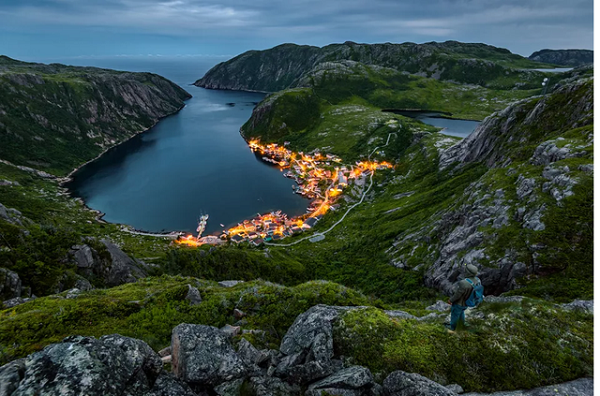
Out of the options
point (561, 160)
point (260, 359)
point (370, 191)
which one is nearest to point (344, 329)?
point (260, 359)

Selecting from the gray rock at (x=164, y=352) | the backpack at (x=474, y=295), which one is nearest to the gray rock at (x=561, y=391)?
the backpack at (x=474, y=295)

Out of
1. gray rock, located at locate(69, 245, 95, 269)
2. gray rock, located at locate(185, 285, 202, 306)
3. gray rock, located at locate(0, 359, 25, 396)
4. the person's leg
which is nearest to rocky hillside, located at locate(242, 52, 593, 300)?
the person's leg

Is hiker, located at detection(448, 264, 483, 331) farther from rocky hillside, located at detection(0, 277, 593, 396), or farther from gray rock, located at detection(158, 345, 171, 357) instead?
gray rock, located at detection(158, 345, 171, 357)

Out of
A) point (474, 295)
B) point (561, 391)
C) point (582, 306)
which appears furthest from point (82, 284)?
point (582, 306)

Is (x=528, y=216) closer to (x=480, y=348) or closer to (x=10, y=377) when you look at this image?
(x=480, y=348)

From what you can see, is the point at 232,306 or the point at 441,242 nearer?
the point at 232,306

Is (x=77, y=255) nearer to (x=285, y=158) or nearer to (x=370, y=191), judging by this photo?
(x=370, y=191)

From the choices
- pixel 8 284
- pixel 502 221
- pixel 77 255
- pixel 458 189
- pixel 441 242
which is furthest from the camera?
pixel 458 189

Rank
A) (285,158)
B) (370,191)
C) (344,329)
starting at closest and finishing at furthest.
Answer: (344,329) → (370,191) → (285,158)
